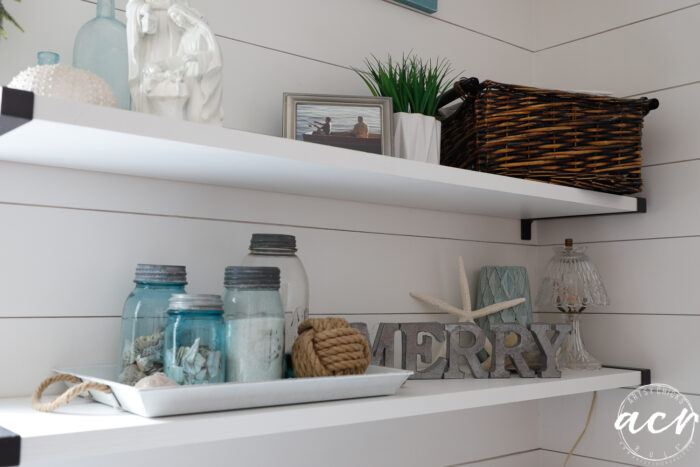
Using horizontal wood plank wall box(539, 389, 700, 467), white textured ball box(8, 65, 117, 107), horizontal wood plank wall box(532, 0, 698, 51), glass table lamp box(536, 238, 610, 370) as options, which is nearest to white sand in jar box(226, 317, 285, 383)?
white textured ball box(8, 65, 117, 107)

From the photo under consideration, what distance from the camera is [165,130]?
2.55 feet

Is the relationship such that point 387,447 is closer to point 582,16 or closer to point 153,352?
point 153,352

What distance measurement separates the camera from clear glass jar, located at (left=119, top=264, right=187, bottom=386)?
0.89 m

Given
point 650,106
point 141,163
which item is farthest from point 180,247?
point 650,106

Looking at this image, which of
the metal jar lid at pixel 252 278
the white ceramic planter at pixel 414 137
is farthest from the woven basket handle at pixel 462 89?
the metal jar lid at pixel 252 278

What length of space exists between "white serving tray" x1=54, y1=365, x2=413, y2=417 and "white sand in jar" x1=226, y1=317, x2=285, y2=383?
1.6 inches

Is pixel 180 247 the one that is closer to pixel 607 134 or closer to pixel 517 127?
pixel 517 127

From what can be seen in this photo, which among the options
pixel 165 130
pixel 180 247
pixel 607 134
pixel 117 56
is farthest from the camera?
pixel 607 134

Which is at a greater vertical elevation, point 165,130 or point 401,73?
point 401,73

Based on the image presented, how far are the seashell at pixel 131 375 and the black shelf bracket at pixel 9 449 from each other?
0.76 ft

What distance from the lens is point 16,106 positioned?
2.21 ft

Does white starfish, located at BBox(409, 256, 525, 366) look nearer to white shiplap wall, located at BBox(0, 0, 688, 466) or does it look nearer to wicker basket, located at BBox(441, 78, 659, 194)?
white shiplap wall, located at BBox(0, 0, 688, 466)

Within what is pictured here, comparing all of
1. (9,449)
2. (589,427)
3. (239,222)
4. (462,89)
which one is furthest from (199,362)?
(589,427)

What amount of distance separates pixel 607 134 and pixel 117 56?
0.91 m
